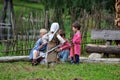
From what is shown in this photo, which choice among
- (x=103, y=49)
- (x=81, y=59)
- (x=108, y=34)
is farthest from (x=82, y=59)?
(x=108, y=34)

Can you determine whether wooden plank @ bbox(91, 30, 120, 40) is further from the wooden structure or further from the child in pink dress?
the wooden structure

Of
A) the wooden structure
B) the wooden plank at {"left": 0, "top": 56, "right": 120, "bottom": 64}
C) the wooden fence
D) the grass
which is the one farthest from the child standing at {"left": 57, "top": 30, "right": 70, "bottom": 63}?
the wooden structure

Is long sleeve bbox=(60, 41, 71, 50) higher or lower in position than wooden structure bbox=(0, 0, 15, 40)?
lower

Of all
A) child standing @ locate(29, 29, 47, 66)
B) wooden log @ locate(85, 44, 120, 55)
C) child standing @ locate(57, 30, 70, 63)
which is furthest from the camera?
wooden log @ locate(85, 44, 120, 55)

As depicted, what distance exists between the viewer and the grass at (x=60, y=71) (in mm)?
9953

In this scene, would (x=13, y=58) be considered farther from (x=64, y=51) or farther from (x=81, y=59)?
(x=81, y=59)

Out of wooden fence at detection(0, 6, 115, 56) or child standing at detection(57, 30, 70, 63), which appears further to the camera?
wooden fence at detection(0, 6, 115, 56)

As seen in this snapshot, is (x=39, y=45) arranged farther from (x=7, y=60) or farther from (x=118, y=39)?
(x=118, y=39)

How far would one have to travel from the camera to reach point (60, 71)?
10.8 metres

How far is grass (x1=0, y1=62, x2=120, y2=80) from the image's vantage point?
32.7 feet

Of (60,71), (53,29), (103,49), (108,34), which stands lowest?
(60,71)

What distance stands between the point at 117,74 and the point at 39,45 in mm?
2833

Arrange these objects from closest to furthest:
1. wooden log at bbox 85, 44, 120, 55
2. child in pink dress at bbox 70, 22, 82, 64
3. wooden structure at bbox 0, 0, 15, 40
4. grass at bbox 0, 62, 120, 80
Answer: grass at bbox 0, 62, 120, 80 → child in pink dress at bbox 70, 22, 82, 64 → wooden log at bbox 85, 44, 120, 55 → wooden structure at bbox 0, 0, 15, 40

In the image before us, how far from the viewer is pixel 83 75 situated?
33.6 ft
